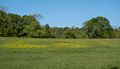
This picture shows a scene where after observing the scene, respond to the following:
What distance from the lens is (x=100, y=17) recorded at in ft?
394

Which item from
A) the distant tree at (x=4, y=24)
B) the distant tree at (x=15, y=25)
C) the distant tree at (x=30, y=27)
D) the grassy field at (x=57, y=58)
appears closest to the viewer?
the grassy field at (x=57, y=58)

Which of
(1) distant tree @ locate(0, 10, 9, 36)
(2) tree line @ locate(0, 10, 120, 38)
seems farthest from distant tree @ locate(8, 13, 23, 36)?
(1) distant tree @ locate(0, 10, 9, 36)

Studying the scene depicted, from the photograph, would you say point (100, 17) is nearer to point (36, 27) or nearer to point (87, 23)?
point (87, 23)

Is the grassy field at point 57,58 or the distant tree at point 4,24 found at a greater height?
the distant tree at point 4,24

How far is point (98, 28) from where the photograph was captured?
371 feet

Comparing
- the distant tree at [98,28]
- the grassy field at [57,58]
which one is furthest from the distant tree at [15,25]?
the grassy field at [57,58]

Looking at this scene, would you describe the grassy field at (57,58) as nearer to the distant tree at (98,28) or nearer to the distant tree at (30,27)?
the distant tree at (30,27)

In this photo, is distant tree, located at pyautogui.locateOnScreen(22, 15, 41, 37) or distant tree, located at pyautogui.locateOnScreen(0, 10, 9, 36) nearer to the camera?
distant tree, located at pyautogui.locateOnScreen(0, 10, 9, 36)

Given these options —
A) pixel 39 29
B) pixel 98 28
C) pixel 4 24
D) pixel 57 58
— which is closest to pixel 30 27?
pixel 39 29

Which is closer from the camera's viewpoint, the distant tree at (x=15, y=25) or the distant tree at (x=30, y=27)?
the distant tree at (x=15, y=25)

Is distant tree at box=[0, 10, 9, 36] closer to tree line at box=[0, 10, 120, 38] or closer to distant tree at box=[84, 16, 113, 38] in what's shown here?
tree line at box=[0, 10, 120, 38]

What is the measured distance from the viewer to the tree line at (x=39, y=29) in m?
93.8

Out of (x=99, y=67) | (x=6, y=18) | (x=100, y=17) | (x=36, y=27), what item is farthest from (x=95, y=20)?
(x=99, y=67)

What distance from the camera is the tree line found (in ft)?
308
